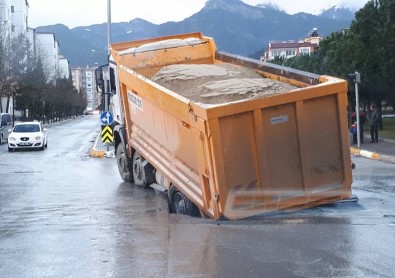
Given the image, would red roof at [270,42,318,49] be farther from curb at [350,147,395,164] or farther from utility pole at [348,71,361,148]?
curb at [350,147,395,164]

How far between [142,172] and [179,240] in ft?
18.7

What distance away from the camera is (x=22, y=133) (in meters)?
33.6

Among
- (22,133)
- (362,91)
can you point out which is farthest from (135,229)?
(362,91)

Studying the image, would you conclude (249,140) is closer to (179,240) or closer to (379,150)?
(179,240)

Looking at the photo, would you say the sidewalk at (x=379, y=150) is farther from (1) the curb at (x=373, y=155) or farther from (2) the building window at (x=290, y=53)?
(2) the building window at (x=290, y=53)

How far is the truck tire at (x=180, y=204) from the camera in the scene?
11.1 meters

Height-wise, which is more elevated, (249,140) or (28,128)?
(249,140)

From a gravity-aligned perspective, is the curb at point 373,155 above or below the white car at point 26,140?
below

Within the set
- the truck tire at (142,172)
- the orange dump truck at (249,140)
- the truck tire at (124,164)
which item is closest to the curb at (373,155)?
the truck tire at (124,164)

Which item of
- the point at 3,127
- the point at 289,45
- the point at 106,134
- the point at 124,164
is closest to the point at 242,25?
the point at 289,45

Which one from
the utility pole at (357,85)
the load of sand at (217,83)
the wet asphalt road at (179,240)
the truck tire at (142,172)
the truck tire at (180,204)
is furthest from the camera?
the utility pole at (357,85)

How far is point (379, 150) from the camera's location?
27188mm

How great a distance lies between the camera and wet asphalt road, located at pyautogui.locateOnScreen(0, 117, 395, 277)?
7621mm

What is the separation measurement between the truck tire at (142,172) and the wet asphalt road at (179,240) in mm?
402
